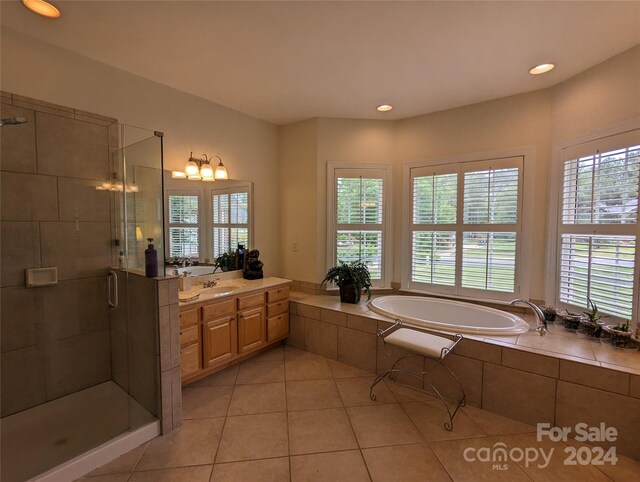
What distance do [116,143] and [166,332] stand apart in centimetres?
166

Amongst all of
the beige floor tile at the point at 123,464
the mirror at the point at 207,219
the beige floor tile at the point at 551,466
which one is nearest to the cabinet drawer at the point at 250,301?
the mirror at the point at 207,219

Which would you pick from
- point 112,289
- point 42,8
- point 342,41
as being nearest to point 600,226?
point 342,41

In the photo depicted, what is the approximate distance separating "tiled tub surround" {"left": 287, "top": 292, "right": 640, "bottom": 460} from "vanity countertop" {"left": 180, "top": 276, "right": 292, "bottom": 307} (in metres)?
1.13

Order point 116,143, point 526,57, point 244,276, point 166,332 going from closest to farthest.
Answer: point 166,332 < point 526,57 < point 116,143 < point 244,276

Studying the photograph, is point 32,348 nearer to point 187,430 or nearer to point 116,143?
point 187,430

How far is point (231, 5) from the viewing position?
171 cm

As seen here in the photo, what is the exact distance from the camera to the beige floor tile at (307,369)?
2.71 meters

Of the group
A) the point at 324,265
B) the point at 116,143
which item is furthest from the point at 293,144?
the point at 116,143

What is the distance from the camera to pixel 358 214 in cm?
358

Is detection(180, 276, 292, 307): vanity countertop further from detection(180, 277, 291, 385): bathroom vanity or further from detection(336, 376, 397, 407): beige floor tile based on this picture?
detection(336, 376, 397, 407): beige floor tile

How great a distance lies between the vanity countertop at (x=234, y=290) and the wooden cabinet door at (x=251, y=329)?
22 cm

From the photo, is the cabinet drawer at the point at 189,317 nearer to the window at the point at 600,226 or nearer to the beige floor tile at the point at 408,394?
the beige floor tile at the point at 408,394

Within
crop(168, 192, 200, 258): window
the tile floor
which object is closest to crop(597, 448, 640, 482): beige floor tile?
the tile floor

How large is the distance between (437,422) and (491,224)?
2.03m
